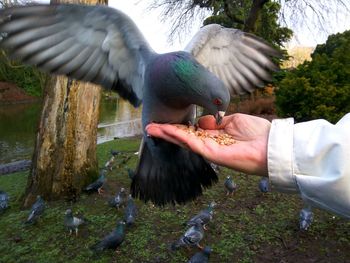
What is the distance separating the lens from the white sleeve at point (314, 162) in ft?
5.50

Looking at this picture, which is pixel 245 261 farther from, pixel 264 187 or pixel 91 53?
pixel 91 53

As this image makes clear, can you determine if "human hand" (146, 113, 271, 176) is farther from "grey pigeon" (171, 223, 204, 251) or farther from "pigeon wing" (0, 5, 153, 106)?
"grey pigeon" (171, 223, 204, 251)

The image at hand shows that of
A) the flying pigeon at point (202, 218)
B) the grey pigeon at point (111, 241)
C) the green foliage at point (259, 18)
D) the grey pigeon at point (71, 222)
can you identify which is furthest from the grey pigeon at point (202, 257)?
the green foliage at point (259, 18)

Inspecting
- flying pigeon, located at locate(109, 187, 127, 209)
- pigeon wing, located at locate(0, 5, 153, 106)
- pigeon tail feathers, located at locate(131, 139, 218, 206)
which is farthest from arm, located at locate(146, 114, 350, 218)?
flying pigeon, located at locate(109, 187, 127, 209)

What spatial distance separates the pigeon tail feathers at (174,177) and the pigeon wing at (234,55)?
0.94 metres

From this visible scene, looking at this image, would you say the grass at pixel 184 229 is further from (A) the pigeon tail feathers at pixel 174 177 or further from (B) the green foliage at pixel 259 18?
(B) the green foliage at pixel 259 18

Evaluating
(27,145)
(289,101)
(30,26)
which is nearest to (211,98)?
(30,26)

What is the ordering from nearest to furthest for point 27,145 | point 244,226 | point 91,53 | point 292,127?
point 292,127
point 91,53
point 244,226
point 27,145

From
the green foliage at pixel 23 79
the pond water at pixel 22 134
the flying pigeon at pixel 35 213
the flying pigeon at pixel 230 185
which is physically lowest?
the green foliage at pixel 23 79

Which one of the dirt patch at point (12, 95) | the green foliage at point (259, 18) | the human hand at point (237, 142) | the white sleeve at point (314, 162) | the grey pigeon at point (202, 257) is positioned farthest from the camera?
the dirt patch at point (12, 95)

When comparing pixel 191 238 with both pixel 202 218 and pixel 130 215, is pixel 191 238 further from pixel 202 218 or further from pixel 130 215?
pixel 130 215

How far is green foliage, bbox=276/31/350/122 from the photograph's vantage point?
9.16 m

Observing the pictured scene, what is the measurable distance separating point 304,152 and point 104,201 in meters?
4.52

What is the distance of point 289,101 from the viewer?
9.98 m
